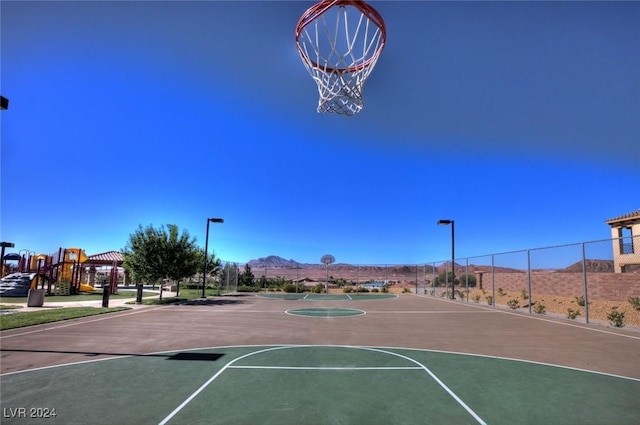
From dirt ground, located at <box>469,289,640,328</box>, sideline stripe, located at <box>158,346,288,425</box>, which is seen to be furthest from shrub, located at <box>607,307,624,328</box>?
sideline stripe, located at <box>158,346,288,425</box>

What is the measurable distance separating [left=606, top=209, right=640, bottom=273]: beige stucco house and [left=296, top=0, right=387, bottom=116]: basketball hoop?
12.9 m

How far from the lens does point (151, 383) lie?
6223mm

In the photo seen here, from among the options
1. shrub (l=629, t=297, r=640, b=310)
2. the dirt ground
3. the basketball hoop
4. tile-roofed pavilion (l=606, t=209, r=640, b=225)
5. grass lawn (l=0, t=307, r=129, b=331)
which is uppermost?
the basketball hoop

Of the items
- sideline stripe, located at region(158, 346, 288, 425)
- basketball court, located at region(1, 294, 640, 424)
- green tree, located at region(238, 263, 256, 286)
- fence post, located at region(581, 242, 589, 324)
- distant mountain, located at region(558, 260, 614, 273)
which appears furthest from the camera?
green tree, located at region(238, 263, 256, 286)

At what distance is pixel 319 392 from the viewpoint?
19.2 ft

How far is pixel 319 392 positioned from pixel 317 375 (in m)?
0.96

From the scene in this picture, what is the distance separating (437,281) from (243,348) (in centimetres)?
2969

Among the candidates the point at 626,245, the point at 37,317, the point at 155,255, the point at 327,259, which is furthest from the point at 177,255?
the point at 626,245

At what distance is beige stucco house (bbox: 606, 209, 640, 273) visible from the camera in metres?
18.8

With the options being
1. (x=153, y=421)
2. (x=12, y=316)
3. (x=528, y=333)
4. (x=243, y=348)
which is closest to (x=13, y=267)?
(x=12, y=316)

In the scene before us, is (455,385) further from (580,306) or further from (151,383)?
(580,306)

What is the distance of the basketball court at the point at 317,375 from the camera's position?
16.5ft

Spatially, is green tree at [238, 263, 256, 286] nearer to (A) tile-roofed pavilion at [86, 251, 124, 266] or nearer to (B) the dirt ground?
(A) tile-roofed pavilion at [86, 251, 124, 266]

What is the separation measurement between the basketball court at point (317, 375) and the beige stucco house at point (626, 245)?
31.3 feet
